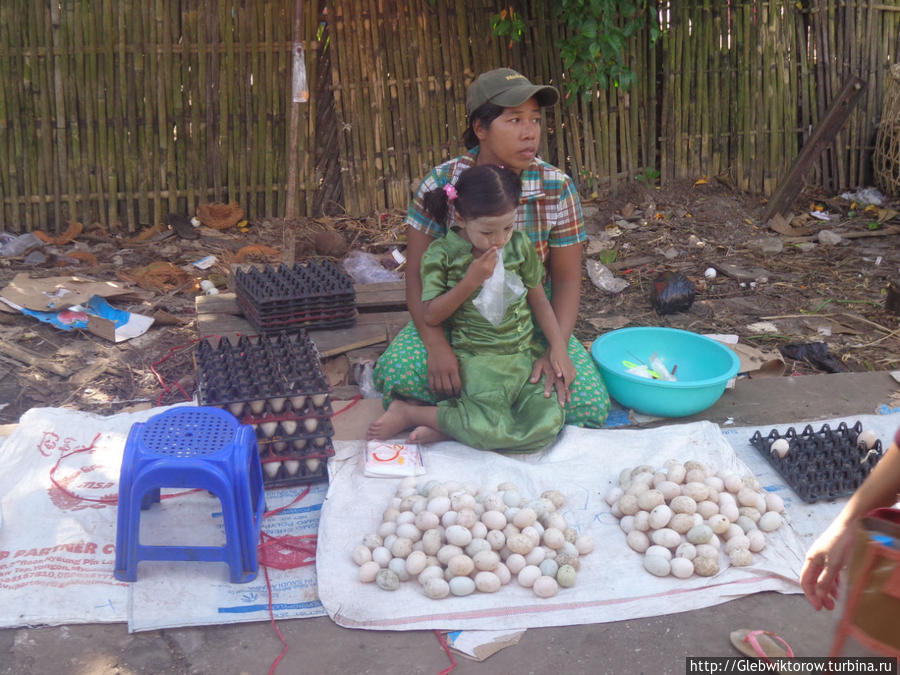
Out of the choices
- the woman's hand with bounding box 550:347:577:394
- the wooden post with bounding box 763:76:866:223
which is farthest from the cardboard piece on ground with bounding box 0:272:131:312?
the wooden post with bounding box 763:76:866:223

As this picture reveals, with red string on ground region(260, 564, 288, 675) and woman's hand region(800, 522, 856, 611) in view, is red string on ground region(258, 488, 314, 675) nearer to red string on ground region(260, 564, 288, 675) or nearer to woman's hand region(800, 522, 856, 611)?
red string on ground region(260, 564, 288, 675)

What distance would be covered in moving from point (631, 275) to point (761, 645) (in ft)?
11.3

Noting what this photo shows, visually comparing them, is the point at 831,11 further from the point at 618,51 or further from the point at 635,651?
the point at 635,651

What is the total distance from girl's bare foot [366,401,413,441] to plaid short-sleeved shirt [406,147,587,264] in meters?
0.72

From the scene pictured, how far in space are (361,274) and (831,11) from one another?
13.6 feet

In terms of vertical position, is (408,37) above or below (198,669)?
above

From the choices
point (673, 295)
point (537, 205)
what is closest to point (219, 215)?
point (673, 295)

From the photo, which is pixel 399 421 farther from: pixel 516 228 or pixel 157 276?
pixel 157 276

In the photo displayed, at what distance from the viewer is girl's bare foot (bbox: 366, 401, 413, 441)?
3027mm

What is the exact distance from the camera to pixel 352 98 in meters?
5.83

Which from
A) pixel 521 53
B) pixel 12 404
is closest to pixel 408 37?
pixel 521 53

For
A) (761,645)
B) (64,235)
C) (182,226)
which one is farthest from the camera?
(182,226)

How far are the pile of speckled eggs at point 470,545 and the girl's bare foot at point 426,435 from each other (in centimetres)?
36

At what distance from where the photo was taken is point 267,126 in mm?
5828
